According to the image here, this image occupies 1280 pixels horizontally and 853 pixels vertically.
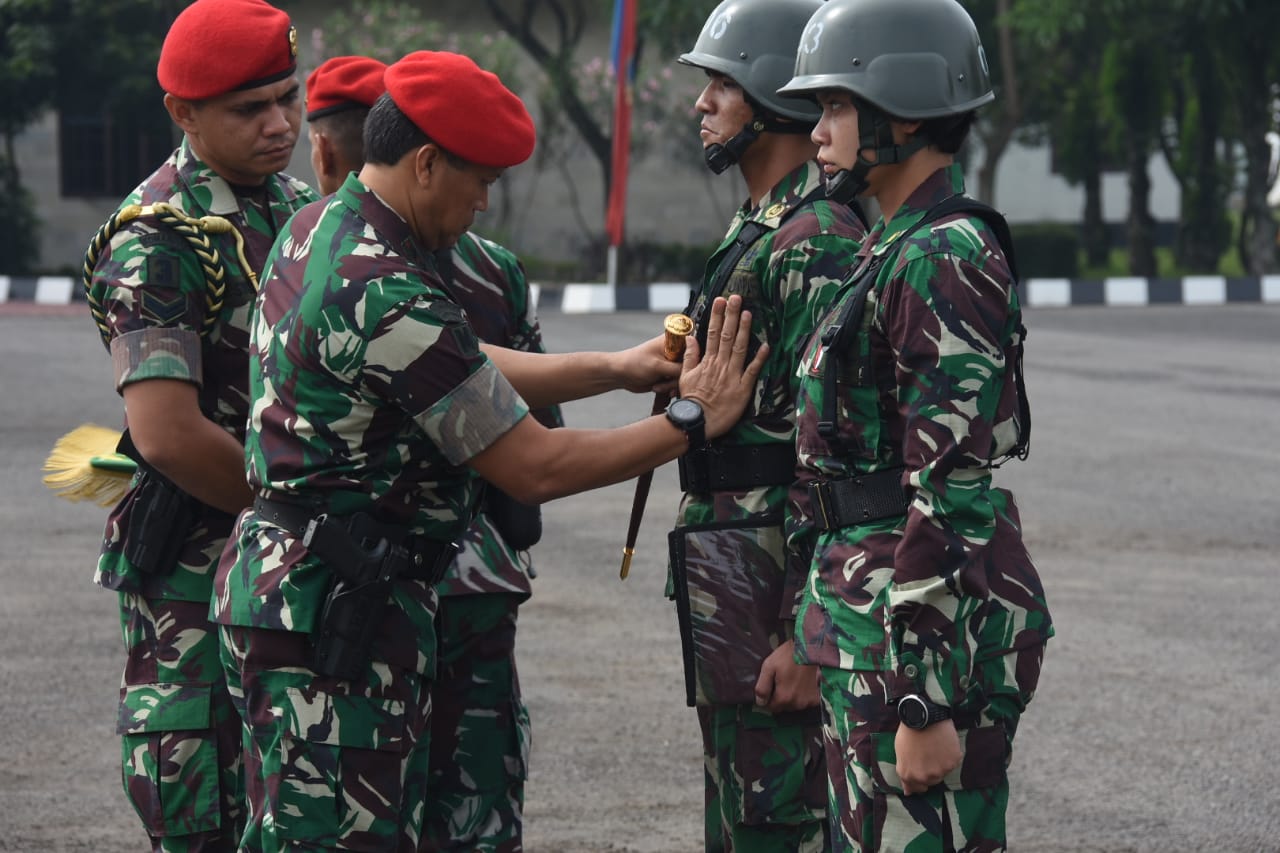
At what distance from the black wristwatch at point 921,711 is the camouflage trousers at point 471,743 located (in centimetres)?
129

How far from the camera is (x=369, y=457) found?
3406mm

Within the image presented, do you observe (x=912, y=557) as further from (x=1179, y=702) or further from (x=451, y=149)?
(x=1179, y=702)

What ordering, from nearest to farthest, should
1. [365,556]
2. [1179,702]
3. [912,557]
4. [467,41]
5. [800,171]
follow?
[912,557] → [365,556] → [800,171] → [1179,702] → [467,41]

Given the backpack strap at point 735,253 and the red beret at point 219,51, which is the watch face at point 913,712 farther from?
the red beret at point 219,51

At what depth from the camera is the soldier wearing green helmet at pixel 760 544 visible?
149 inches

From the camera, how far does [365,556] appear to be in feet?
11.2

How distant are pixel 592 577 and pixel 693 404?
4.83 metres

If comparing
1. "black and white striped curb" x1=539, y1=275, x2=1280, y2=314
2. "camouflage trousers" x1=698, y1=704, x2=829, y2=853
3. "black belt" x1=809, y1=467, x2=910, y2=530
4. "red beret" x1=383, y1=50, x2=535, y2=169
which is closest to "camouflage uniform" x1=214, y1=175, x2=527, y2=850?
"red beret" x1=383, y1=50, x2=535, y2=169

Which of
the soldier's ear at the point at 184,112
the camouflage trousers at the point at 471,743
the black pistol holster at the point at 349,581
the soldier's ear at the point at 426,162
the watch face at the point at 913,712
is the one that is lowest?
the camouflage trousers at the point at 471,743

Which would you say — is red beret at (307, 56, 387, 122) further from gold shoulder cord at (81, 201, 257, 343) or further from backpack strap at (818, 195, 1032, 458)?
backpack strap at (818, 195, 1032, 458)

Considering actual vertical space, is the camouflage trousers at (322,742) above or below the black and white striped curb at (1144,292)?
below

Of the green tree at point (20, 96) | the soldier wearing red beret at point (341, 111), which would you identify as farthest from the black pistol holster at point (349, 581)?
the green tree at point (20, 96)

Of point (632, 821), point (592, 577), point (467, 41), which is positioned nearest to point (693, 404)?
point (632, 821)

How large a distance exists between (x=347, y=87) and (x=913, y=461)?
1874 mm
